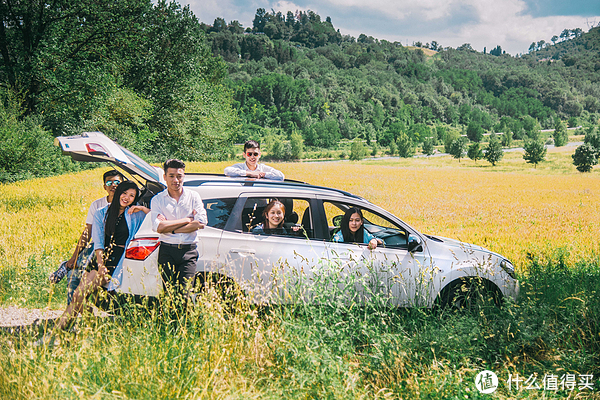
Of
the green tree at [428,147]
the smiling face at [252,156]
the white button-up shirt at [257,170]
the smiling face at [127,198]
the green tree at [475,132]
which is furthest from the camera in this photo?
the green tree at [475,132]

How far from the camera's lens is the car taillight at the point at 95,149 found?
4.29 meters

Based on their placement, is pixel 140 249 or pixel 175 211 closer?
pixel 175 211

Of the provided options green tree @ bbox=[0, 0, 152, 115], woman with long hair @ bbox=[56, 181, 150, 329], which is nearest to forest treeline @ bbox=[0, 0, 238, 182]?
green tree @ bbox=[0, 0, 152, 115]

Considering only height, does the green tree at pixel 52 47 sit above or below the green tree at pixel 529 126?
below

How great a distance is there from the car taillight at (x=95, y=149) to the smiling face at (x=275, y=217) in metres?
1.96

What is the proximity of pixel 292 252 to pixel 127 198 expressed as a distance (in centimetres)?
202

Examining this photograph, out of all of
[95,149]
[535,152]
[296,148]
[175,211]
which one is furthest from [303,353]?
[296,148]

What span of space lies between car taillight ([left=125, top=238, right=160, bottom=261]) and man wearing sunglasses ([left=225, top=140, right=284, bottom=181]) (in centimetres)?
192

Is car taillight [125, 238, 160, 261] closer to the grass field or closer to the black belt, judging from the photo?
the black belt

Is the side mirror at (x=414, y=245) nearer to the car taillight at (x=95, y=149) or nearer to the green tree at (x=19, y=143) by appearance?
the car taillight at (x=95, y=149)

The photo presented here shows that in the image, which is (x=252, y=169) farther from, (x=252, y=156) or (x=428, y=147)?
(x=428, y=147)

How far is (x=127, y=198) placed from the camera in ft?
14.8

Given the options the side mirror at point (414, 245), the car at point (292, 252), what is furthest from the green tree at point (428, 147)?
the side mirror at point (414, 245)

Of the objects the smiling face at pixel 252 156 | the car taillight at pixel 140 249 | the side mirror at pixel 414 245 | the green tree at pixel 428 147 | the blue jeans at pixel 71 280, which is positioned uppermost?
the green tree at pixel 428 147
